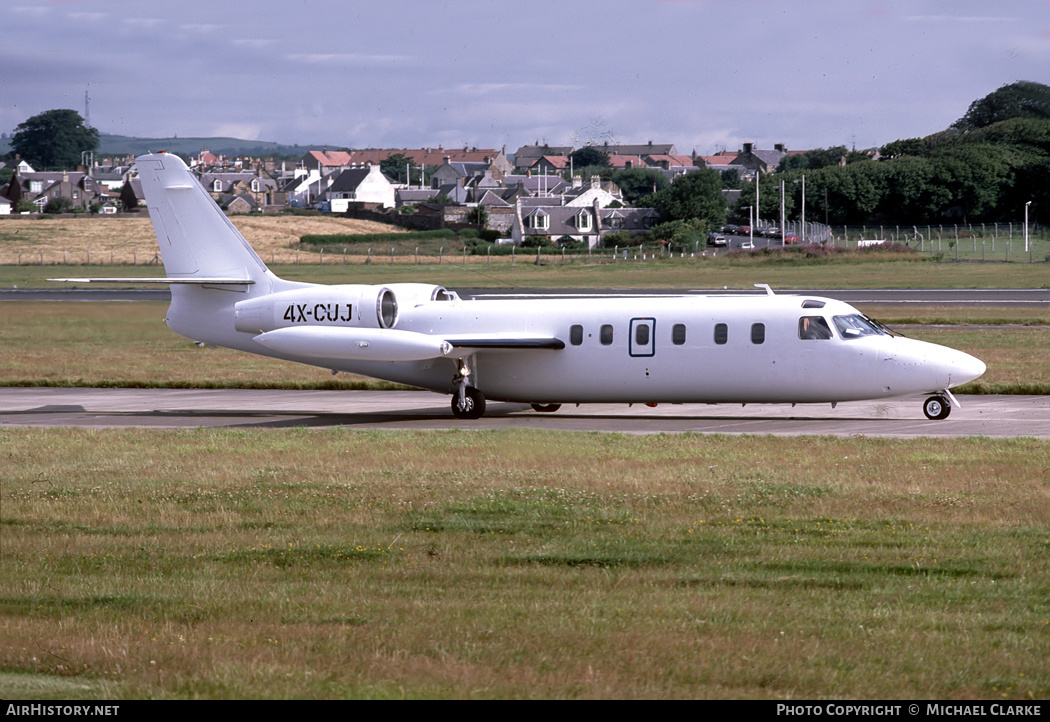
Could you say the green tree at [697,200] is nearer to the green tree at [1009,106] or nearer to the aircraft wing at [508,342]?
the green tree at [1009,106]

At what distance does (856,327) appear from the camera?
81.9 ft

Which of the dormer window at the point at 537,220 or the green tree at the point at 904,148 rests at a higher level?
the green tree at the point at 904,148

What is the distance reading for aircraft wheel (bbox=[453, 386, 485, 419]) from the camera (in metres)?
26.9

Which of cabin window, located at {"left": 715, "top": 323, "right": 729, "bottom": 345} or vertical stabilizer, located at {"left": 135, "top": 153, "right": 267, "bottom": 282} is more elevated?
vertical stabilizer, located at {"left": 135, "top": 153, "right": 267, "bottom": 282}

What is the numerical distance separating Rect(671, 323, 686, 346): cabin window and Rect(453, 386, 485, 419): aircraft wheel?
443 centimetres

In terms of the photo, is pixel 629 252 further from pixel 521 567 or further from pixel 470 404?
pixel 521 567

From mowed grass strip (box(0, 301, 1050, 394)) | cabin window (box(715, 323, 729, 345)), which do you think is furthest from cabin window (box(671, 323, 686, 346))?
mowed grass strip (box(0, 301, 1050, 394))

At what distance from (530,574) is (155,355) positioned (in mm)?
32615

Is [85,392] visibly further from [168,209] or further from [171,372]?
[168,209]

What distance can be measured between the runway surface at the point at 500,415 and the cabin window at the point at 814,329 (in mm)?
1742

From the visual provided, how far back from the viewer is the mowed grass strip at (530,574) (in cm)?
830

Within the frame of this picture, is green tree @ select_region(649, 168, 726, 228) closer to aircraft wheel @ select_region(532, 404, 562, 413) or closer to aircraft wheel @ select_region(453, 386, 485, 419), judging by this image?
aircraft wheel @ select_region(532, 404, 562, 413)

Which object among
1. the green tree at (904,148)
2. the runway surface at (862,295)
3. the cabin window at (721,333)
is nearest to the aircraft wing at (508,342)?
the cabin window at (721,333)

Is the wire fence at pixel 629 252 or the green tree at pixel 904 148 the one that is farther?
Answer: the green tree at pixel 904 148
